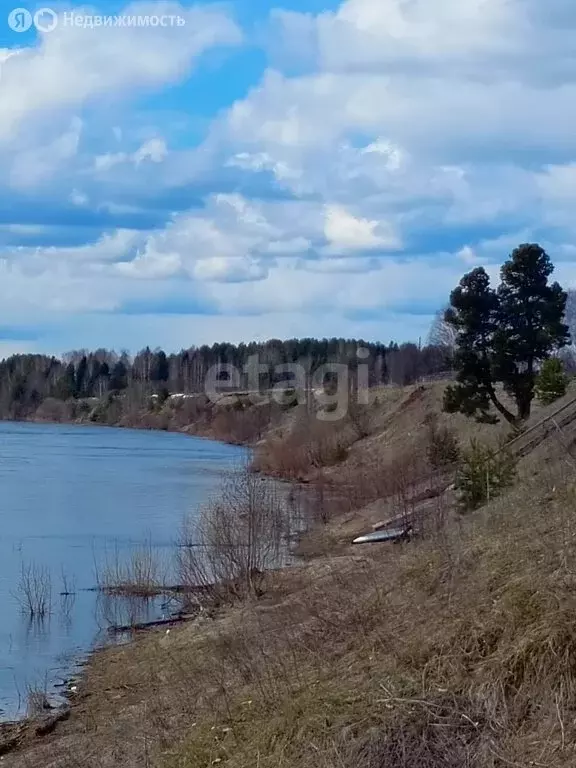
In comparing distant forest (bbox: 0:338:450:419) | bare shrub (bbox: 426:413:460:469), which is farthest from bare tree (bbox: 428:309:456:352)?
bare shrub (bbox: 426:413:460:469)

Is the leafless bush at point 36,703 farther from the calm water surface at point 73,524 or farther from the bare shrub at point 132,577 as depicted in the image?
the bare shrub at point 132,577

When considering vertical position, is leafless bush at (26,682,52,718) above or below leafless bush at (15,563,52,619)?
below

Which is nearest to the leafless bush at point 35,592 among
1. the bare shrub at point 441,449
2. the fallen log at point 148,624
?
the fallen log at point 148,624

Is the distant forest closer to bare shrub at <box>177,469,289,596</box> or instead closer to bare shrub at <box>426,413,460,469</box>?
bare shrub at <box>426,413,460,469</box>

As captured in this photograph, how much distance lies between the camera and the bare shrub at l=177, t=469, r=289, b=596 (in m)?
21.2

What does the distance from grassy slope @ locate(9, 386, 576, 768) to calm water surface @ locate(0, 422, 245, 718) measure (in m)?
4.60

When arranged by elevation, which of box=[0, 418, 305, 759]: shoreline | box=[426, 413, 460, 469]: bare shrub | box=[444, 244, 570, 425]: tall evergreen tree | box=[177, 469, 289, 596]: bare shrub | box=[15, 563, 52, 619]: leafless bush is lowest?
box=[0, 418, 305, 759]: shoreline

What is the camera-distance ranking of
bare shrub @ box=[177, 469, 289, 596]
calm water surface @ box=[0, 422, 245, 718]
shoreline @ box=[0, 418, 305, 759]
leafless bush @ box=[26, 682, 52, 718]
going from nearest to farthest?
shoreline @ box=[0, 418, 305, 759], leafless bush @ box=[26, 682, 52, 718], calm water surface @ box=[0, 422, 245, 718], bare shrub @ box=[177, 469, 289, 596]

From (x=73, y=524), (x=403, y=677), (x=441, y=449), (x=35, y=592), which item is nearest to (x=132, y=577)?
(x=35, y=592)

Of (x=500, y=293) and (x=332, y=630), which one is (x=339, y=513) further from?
(x=332, y=630)

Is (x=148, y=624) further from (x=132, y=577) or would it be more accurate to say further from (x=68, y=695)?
(x=68, y=695)

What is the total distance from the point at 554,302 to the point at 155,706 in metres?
29.5

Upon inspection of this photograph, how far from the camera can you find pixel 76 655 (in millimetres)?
19047

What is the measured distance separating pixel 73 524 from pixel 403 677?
27.3m
